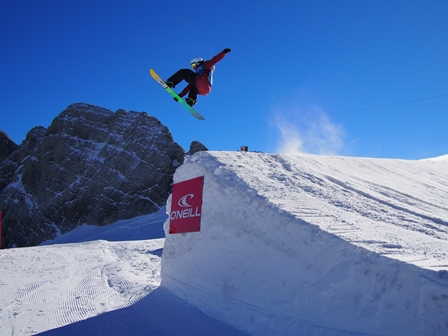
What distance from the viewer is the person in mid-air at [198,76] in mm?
8577

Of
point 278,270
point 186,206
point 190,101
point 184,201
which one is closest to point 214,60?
point 190,101

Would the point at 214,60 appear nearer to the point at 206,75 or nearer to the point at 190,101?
the point at 206,75

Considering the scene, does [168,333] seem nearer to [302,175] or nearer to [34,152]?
[302,175]

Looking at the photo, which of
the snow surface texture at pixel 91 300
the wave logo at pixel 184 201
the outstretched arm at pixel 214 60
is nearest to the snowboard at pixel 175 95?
the outstretched arm at pixel 214 60

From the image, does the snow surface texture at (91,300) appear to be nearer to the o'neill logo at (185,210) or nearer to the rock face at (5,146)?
the o'neill logo at (185,210)

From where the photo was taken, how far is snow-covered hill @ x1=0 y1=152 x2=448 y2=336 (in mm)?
3314

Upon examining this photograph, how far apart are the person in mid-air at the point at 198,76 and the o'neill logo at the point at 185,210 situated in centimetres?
337

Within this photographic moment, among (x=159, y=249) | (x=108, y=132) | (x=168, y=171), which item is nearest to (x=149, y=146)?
(x=168, y=171)

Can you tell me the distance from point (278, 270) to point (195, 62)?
19.4 feet

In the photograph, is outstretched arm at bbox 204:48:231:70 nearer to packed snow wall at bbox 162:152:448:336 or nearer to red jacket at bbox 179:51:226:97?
red jacket at bbox 179:51:226:97

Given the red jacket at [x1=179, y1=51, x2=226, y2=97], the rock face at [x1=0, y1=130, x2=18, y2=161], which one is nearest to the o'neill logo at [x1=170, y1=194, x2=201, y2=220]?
the red jacket at [x1=179, y1=51, x2=226, y2=97]

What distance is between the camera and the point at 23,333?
4.51 metres

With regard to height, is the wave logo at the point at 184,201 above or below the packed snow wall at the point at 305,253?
above

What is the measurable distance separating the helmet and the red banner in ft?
10.8
